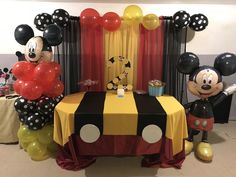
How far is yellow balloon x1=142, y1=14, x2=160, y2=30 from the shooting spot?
2.62 metres

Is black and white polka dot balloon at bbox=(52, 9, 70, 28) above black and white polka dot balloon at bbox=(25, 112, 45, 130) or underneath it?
above

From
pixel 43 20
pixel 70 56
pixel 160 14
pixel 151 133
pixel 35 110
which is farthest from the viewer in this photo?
pixel 160 14

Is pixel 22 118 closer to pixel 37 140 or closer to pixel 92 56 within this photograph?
pixel 37 140

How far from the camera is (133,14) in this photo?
2680 mm

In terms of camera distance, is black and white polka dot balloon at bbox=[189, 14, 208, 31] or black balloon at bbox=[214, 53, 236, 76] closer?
black balloon at bbox=[214, 53, 236, 76]

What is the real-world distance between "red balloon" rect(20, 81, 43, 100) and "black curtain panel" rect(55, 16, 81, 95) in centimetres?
69

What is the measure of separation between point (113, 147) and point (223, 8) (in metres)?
2.37

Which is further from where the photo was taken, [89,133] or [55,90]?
[55,90]

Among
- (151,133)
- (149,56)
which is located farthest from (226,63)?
(151,133)

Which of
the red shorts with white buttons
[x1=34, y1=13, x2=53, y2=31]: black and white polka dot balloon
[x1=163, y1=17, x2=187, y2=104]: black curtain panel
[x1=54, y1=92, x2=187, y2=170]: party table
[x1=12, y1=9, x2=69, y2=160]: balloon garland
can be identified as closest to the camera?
[x1=54, y1=92, x2=187, y2=170]: party table

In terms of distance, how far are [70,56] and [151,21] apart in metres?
1.08

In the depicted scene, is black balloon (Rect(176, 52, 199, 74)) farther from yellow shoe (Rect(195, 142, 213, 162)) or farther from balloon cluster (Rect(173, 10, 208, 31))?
yellow shoe (Rect(195, 142, 213, 162))

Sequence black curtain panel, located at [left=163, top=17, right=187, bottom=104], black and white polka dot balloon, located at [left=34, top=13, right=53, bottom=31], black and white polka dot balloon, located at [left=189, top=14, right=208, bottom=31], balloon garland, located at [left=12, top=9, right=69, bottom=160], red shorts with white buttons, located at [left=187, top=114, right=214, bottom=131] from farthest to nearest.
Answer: black curtain panel, located at [left=163, top=17, right=187, bottom=104] → black and white polka dot balloon, located at [left=189, top=14, right=208, bottom=31] → black and white polka dot balloon, located at [left=34, top=13, right=53, bottom=31] → red shorts with white buttons, located at [left=187, top=114, right=214, bottom=131] → balloon garland, located at [left=12, top=9, right=69, bottom=160]

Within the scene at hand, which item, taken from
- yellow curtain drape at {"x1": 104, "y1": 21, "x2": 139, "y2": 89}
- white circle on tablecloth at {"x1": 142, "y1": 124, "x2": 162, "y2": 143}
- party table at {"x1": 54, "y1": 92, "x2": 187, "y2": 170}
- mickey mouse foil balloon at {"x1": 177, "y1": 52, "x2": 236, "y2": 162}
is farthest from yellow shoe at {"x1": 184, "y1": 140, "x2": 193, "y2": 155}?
yellow curtain drape at {"x1": 104, "y1": 21, "x2": 139, "y2": 89}
